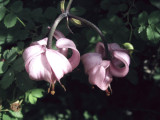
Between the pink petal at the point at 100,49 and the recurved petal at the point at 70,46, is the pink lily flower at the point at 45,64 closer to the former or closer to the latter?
the recurved petal at the point at 70,46

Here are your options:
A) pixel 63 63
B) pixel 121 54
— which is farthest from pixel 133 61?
pixel 63 63

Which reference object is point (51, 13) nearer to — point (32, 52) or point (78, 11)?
point (78, 11)

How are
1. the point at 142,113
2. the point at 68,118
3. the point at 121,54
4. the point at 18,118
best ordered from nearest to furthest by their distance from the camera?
the point at 121,54 → the point at 18,118 → the point at 68,118 → the point at 142,113

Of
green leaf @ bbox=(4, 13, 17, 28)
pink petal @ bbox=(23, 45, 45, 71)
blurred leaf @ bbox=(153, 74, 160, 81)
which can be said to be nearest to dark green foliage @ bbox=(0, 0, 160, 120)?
green leaf @ bbox=(4, 13, 17, 28)

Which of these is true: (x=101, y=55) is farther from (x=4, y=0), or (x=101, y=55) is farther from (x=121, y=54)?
(x=4, y=0)

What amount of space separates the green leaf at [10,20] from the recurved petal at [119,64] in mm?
592

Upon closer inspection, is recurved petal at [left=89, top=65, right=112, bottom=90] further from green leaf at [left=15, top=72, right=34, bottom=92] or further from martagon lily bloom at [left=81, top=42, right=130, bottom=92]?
green leaf at [left=15, top=72, right=34, bottom=92]

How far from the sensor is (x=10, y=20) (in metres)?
Answer: 1.44

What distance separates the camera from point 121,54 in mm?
1239

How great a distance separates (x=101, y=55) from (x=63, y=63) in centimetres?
23

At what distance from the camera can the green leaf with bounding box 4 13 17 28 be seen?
1421mm

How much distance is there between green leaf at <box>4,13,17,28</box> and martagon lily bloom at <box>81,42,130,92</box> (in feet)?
1.52


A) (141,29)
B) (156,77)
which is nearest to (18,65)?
(141,29)

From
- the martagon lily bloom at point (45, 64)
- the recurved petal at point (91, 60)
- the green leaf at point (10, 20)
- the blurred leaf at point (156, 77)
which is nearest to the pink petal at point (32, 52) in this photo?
the martagon lily bloom at point (45, 64)
